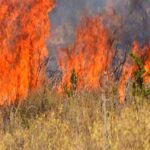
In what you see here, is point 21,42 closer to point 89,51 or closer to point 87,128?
point 89,51

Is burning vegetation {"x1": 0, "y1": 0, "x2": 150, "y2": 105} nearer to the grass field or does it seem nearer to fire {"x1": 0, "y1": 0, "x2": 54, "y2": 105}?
fire {"x1": 0, "y1": 0, "x2": 54, "y2": 105}

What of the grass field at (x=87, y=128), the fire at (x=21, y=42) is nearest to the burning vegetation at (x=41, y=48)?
the fire at (x=21, y=42)

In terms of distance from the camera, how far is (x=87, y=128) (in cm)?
Result: 926

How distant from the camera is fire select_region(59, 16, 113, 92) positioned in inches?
920

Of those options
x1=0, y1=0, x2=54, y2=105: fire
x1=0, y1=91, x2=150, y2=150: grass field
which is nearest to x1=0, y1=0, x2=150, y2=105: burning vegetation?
x1=0, y1=0, x2=54, y2=105: fire

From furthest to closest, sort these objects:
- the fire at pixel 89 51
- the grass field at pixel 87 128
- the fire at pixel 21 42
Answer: the fire at pixel 89 51 → the fire at pixel 21 42 → the grass field at pixel 87 128

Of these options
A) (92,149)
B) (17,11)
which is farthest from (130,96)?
(17,11)

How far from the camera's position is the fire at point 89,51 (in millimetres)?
23375

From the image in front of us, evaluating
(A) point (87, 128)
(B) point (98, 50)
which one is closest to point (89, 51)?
(B) point (98, 50)

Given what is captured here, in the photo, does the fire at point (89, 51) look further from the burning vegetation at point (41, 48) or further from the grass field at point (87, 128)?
the grass field at point (87, 128)

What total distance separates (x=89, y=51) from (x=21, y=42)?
3944 mm

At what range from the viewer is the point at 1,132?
33.7ft

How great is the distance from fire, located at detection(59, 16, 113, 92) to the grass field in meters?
10.4

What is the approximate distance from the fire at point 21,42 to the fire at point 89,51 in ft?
4.95
